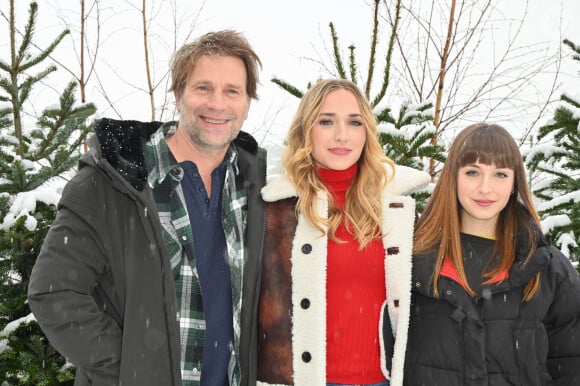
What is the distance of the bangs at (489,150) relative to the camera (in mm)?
2725

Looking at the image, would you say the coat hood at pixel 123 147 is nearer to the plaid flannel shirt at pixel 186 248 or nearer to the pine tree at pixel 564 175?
the plaid flannel shirt at pixel 186 248

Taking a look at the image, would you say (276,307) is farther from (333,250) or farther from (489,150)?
(489,150)

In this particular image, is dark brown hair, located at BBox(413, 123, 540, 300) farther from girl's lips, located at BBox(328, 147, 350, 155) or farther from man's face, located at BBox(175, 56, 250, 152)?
man's face, located at BBox(175, 56, 250, 152)

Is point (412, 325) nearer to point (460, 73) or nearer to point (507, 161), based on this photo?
point (507, 161)

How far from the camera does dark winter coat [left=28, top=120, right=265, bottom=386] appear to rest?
6.97 feet

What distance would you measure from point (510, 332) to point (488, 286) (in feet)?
0.81

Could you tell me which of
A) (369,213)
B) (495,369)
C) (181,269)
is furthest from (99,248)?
(495,369)

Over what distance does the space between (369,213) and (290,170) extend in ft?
1.84

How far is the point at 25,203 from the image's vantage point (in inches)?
129

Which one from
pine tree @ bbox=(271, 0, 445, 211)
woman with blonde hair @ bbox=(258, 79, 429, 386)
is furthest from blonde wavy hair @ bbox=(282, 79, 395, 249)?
pine tree @ bbox=(271, 0, 445, 211)

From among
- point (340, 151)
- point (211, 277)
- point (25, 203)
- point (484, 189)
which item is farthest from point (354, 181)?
point (25, 203)

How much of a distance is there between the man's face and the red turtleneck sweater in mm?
950

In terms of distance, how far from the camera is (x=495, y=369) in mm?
2479

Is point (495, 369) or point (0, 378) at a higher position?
point (495, 369)
